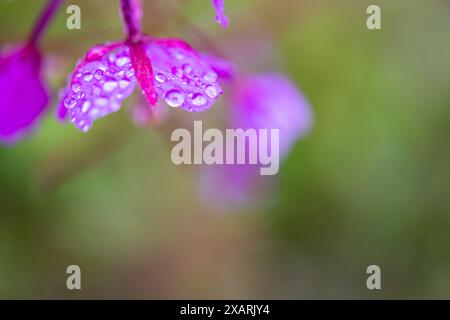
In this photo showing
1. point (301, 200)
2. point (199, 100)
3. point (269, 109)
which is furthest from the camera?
point (301, 200)

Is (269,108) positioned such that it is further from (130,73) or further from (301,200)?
(301,200)

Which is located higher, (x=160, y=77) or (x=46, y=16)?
(x=46, y=16)

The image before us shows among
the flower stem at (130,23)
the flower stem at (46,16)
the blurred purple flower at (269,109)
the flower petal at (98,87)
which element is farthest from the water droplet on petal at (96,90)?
the blurred purple flower at (269,109)

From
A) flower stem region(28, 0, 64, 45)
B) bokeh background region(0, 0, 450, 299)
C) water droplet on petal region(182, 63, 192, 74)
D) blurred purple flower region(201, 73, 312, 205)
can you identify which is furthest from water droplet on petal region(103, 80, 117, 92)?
bokeh background region(0, 0, 450, 299)

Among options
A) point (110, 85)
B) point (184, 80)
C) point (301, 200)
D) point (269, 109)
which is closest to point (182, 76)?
point (184, 80)

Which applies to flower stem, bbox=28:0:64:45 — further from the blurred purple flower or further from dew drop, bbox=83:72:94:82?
the blurred purple flower

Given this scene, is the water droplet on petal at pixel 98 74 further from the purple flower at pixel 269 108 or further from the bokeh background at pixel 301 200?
the bokeh background at pixel 301 200
